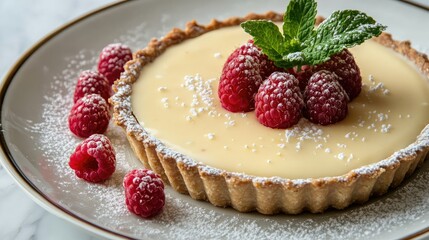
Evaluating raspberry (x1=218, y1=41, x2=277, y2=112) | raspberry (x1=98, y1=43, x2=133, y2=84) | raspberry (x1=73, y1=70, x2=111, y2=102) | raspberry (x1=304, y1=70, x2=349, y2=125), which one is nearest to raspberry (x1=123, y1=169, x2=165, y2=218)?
raspberry (x1=218, y1=41, x2=277, y2=112)

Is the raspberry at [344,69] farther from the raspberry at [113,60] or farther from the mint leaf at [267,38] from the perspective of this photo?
the raspberry at [113,60]

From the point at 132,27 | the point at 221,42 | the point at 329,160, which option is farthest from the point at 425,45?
the point at 132,27

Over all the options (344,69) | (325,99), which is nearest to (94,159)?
(325,99)

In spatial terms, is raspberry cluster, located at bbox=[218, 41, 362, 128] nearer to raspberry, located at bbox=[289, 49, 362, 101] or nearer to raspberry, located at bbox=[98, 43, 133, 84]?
raspberry, located at bbox=[289, 49, 362, 101]

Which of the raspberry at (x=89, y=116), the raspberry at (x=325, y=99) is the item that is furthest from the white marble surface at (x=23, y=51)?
the raspberry at (x=325, y=99)

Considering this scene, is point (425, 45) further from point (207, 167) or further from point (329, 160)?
point (207, 167)

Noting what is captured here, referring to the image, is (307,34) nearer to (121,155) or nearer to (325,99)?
(325,99)
